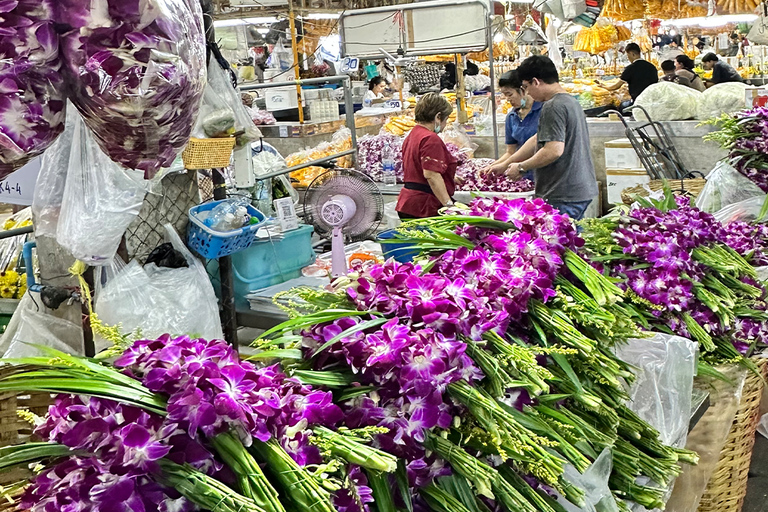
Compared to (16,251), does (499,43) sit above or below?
above

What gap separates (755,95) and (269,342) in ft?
18.6

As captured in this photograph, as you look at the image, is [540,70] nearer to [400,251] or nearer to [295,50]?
[400,251]

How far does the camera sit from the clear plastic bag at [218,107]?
306cm

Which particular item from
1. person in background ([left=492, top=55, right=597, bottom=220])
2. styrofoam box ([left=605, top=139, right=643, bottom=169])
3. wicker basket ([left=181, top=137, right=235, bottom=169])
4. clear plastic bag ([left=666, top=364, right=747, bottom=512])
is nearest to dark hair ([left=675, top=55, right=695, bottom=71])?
styrofoam box ([left=605, top=139, right=643, bottom=169])

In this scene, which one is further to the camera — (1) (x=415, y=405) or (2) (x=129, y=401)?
(1) (x=415, y=405)

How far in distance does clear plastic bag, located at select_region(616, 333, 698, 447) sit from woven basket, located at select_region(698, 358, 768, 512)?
0.59 m

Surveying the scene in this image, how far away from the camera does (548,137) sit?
4289 millimetres

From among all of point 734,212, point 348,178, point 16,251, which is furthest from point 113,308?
point 734,212

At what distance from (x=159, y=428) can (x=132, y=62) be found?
1.54 feet

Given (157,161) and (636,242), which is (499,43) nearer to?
(636,242)

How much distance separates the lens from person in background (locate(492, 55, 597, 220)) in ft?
14.1

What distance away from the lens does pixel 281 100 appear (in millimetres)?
8039

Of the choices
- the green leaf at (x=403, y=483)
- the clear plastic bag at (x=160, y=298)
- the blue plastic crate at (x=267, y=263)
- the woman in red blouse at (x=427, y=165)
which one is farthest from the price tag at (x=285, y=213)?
the green leaf at (x=403, y=483)

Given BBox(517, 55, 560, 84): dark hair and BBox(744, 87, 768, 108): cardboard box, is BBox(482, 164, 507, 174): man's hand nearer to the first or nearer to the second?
BBox(517, 55, 560, 84): dark hair
